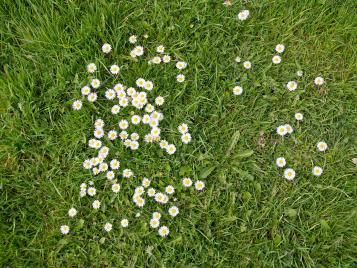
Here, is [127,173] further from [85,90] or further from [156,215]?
[85,90]

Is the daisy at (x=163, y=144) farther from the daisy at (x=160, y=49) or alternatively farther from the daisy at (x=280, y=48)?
the daisy at (x=280, y=48)

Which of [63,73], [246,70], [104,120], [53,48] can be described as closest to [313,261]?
[246,70]

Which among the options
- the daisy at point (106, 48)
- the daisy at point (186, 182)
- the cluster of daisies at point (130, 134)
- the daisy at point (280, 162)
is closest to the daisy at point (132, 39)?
the cluster of daisies at point (130, 134)

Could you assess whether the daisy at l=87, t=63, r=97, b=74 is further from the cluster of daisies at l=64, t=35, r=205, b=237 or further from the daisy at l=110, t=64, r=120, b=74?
the daisy at l=110, t=64, r=120, b=74

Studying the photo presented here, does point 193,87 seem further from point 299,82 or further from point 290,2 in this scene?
point 290,2

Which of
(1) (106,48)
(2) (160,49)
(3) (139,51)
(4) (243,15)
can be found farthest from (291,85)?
(1) (106,48)
